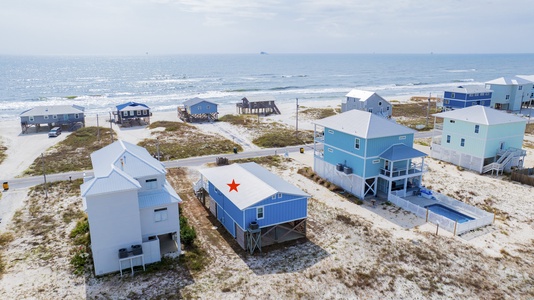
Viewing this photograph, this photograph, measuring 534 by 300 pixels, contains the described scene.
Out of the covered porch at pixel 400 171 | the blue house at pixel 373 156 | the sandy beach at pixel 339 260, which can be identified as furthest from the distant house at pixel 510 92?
the blue house at pixel 373 156

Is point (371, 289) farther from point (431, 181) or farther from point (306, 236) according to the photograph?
point (431, 181)

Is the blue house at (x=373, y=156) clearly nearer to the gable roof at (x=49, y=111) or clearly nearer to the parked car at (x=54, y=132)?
the parked car at (x=54, y=132)

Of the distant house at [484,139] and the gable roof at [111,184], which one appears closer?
the gable roof at [111,184]

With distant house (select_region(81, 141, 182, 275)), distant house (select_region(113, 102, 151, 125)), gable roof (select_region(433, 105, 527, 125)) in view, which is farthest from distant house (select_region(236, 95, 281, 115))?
distant house (select_region(81, 141, 182, 275))

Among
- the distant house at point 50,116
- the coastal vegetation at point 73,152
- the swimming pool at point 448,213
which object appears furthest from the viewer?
the distant house at point 50,116

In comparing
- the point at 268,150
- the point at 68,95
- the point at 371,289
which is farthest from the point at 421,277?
the point at 68,95

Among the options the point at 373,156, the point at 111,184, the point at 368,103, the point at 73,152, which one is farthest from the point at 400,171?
the point at 73,152
